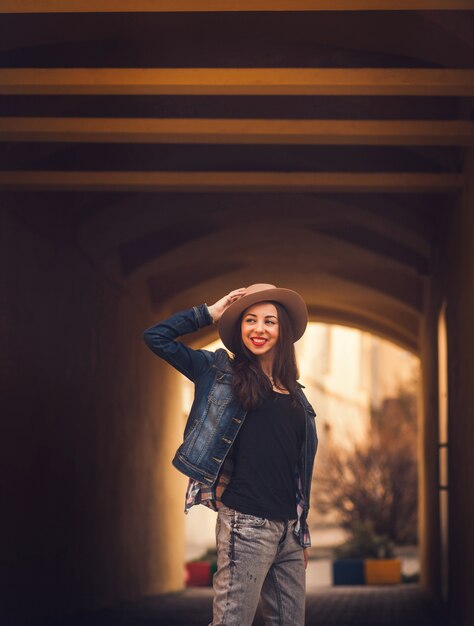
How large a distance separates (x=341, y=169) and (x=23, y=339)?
331 centimetres

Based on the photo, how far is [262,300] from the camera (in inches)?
193

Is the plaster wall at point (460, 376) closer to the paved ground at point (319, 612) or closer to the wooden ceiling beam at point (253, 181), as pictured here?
the wooden ceiling beam at point (253, 181)

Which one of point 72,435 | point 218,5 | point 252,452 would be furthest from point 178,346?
point 72,435

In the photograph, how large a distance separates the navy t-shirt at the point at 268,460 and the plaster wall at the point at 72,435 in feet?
13.2

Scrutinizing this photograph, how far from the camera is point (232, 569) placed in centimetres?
442

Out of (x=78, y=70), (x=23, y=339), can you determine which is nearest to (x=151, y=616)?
(x=23, y=339)

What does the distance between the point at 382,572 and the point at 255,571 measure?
55.9ft

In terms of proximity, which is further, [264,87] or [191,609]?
[191,609]

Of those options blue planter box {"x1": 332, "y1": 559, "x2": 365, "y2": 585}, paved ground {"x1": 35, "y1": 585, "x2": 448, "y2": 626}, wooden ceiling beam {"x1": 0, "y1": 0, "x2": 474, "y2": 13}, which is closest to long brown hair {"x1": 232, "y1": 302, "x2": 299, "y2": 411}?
wooden ceiling beam {"x1": 0, "y1": 0, "x2": 474, "y2": 13}

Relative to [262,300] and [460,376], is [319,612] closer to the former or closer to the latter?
[460,376]

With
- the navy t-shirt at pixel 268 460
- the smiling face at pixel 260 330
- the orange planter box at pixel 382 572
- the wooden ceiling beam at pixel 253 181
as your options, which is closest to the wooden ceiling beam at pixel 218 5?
the smiling face at pixel 260 330

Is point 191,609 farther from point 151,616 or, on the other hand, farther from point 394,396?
point 394,396

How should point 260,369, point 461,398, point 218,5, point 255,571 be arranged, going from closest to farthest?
point 255,571
point 260,369
point 218,5
point 461,398

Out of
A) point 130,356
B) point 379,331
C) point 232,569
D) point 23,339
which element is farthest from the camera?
point 379,331
